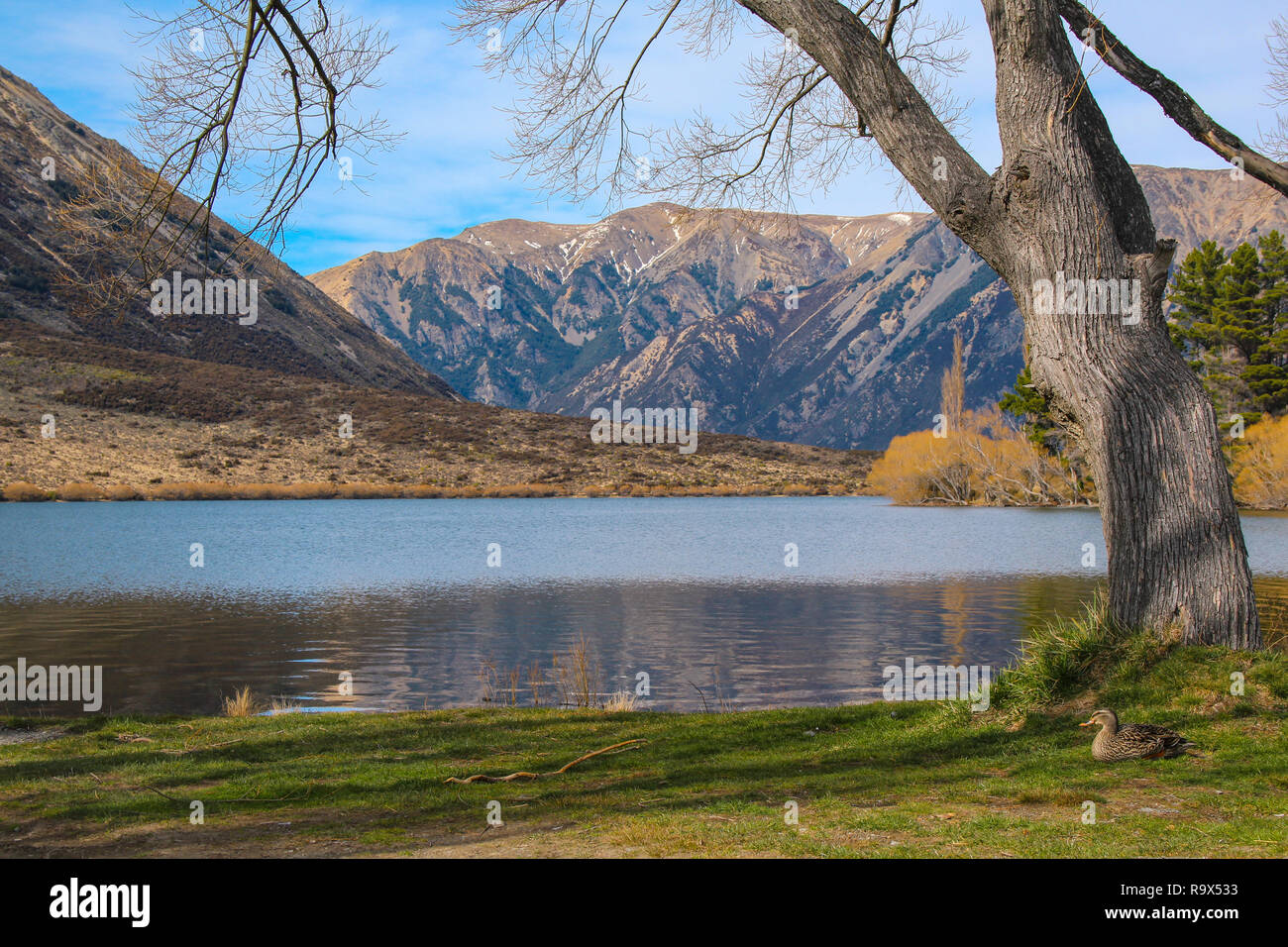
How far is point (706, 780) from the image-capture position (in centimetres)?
740

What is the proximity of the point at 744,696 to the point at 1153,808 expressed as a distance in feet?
27.3

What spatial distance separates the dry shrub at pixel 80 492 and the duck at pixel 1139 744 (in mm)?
70055

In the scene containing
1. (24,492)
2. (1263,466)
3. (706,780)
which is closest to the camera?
(706,780)

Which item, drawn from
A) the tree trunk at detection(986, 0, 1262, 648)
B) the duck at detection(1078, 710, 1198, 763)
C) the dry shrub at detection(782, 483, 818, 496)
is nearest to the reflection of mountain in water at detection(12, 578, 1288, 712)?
the tree trunk at detection(986, 0, 1262, 648)

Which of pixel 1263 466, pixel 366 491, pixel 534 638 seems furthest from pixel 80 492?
pixel 1263 466

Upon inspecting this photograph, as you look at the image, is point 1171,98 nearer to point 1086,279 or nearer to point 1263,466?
point 1086,279

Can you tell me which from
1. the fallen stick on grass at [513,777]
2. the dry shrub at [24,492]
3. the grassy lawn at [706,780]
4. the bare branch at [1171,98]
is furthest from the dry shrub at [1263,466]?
the dry shrub at [24,492]

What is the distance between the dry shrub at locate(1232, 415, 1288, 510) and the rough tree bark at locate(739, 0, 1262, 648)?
173 feet

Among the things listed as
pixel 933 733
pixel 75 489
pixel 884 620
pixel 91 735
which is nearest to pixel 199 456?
pixel 75 489

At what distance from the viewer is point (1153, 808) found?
588 cm

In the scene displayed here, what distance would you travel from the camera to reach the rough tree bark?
8.48 meters

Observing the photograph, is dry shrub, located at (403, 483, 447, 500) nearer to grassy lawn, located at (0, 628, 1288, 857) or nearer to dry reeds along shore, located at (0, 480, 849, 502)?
dry reeds along shore, located at (0, 480, 849, 502)

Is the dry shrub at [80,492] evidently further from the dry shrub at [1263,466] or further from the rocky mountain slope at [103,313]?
the dry shrub at [1263,466]

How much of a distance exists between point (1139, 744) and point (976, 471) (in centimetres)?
7365
